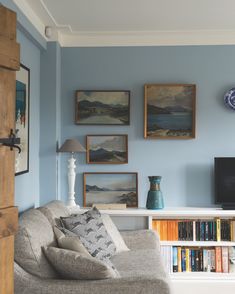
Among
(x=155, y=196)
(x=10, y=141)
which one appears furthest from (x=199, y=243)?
(x=10, y=141)

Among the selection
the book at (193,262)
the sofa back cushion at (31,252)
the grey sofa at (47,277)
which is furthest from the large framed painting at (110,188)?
the sofa back cushion at (31,252)

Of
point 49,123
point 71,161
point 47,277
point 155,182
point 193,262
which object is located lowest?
point 193,262

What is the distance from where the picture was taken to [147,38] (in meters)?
4.89

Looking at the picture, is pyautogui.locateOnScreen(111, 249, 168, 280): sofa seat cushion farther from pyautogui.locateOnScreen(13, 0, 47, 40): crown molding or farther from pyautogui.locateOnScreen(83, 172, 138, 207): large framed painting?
pyautogui.locateOnScreen(13, 0, 47, 40): crown molding

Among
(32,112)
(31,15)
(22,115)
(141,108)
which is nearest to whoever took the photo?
(22,115)

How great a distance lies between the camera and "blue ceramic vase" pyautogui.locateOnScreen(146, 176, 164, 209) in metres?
4.60

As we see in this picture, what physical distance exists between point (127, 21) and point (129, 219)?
6.05 feet

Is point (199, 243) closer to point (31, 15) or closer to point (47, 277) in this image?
point (47, 277)

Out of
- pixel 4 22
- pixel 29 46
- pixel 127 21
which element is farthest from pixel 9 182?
pixel 127 21

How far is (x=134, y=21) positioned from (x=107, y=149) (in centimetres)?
128

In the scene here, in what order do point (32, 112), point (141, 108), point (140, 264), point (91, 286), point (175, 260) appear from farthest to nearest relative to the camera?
point (141, 108), point (175, 260), point (32, 112), point (140, 264), point (91, 286)

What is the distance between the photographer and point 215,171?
15.4 ft

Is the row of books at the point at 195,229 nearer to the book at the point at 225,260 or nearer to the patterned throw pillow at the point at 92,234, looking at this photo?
the book at the point at 225,260

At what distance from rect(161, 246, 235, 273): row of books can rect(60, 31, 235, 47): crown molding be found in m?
2.02
